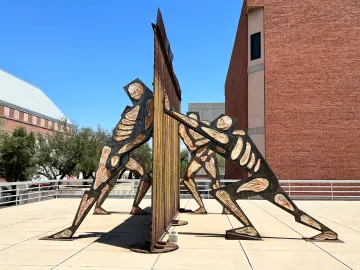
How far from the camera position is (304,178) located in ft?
66.0

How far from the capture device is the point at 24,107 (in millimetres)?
49062

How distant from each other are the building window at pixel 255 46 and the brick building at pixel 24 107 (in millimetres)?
→ 26073

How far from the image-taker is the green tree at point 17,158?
2750 cm

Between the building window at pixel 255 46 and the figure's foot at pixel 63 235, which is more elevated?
the building window at pixel 255 46

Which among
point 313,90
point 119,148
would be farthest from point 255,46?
point 119,148

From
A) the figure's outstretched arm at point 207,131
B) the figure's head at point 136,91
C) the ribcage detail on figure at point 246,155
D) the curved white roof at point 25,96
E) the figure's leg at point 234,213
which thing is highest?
the curved white roof at point 25,96

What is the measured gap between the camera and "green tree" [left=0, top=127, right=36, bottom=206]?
2750 cm

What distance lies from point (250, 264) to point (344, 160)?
16.6 m

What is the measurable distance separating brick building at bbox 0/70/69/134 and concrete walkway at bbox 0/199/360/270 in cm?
3366

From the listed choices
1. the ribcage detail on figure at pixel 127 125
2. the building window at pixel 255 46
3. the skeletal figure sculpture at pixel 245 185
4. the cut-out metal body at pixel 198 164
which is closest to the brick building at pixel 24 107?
the building window at pixel 255 46

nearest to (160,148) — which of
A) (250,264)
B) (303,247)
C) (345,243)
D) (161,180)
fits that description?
(161,180)

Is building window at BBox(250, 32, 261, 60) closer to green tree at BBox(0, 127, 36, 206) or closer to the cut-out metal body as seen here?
the cut-out metal body

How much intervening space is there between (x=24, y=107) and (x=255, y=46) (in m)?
37.4

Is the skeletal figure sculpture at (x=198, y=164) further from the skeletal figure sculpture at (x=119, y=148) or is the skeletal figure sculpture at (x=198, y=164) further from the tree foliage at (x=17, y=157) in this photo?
the tree foliage at (x=17, y=157)
